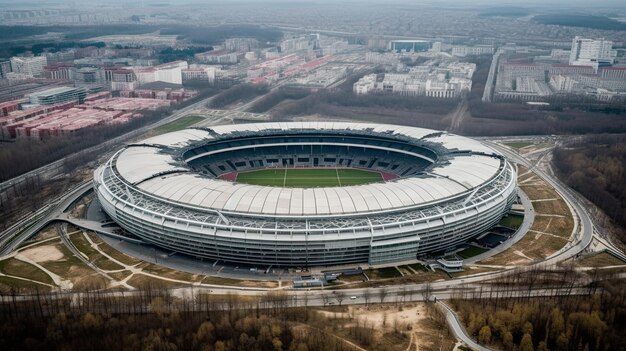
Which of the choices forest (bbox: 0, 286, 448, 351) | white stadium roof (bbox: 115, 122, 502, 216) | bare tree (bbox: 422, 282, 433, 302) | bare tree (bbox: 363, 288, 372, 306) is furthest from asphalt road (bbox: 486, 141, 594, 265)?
forest (bbox: 0, 286, 448, 351)

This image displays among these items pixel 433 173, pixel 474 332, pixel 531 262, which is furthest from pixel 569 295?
pixel 433 173

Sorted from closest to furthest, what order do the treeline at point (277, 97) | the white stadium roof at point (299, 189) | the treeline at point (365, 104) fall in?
the white stadium roof at point (299, 189)
the treeline at point (365, 104)
the treeline at point (277, 97)

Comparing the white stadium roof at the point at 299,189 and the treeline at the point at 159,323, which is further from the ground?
the white stadium roof at the point at 299,189

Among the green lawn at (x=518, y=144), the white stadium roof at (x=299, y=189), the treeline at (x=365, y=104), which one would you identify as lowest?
the green lawn at (x=518, y=144)

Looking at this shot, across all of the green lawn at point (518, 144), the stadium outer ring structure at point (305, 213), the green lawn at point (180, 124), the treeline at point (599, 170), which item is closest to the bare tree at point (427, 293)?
the stadium outer ring structure at point (305, 213)

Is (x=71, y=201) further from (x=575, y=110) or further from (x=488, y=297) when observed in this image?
(x=575, y=110)

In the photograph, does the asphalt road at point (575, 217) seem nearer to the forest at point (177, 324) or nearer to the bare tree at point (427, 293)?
the bare tree at point (427, 293)
